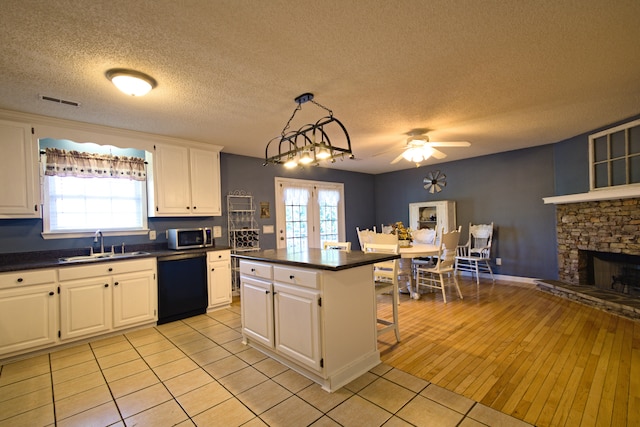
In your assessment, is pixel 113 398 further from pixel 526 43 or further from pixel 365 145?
pixel 365 145

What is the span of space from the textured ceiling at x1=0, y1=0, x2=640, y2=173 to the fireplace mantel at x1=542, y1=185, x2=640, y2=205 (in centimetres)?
92

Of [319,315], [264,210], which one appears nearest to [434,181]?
[264,210]

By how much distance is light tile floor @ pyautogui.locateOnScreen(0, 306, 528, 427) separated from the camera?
5.86 ft

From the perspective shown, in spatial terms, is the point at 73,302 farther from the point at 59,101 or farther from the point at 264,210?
the point at 264,210

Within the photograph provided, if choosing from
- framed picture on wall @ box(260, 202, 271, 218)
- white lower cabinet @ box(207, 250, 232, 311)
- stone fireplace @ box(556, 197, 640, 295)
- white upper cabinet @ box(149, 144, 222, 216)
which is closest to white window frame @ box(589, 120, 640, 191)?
stone fireplace @ box(556, 197, 640, 295)

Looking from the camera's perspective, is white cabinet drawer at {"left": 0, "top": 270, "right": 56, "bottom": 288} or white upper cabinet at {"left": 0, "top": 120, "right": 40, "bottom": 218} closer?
white cabinet drawer at {"left": 0, "top": 270, "right": 56, "bottom": 288}

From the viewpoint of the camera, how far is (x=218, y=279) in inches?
156

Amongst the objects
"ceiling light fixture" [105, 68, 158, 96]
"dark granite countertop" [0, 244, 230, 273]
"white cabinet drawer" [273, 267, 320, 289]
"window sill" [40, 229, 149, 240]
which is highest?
"ceiling light fixture" [105, 68, 158, 96]

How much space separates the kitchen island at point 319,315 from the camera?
2061mm

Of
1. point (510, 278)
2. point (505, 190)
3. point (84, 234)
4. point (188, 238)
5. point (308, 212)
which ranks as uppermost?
point (505, 190)

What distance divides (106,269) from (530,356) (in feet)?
13.7

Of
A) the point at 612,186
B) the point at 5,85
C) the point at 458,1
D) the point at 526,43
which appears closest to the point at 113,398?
the point at 5,85

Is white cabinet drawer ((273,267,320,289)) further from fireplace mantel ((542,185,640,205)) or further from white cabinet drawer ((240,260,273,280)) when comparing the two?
fireplace mantel ((542,185,640,205))

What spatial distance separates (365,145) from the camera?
14.8 ft
